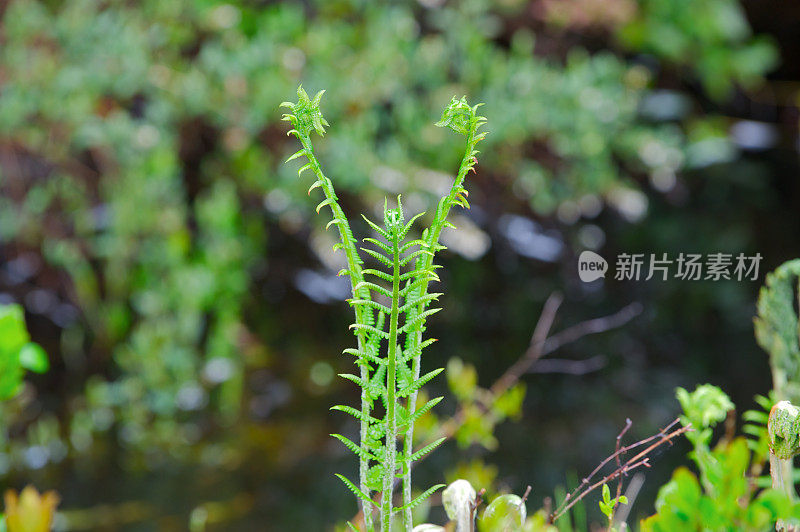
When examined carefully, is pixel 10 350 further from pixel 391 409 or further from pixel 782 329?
pixel 782 329

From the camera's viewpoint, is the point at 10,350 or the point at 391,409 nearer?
the point at 391,409

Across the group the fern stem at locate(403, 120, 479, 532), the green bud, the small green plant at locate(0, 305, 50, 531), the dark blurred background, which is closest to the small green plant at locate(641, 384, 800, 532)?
the green bud

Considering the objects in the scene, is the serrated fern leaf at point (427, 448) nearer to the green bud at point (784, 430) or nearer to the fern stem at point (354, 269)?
the fern stem at point (354, 269)

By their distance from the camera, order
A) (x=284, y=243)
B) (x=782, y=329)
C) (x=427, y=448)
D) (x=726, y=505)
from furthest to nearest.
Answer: (x=284, y=243), (x=782, y=329), (x=427, y=448), (x=726, y=505)

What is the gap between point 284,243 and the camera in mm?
2553

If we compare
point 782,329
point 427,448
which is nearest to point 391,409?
point 427,448

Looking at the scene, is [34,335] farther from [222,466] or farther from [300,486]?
[300,486]

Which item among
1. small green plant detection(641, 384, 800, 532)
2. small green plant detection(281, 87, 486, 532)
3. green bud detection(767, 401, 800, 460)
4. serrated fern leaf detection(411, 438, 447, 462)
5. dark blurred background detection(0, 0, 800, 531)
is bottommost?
small green plant detection(641, 384, 800, 532)

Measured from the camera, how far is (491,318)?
224cm

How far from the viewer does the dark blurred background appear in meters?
1.59

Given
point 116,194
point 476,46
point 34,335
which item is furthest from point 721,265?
point 34,335

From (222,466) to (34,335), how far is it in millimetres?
894

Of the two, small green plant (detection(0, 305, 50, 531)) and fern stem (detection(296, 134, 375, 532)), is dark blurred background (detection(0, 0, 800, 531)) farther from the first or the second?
fern stem (detection(296, 134, 375, 532))

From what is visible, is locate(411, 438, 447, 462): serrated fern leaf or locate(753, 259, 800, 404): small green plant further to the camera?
locate(753, 259, 800, 404): small green plant
